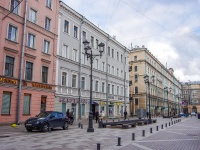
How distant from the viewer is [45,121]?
1705 centimetres

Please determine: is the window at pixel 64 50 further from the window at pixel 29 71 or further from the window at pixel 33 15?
the window at pixel 29 71

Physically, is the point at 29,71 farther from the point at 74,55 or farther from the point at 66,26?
the point at 66,26

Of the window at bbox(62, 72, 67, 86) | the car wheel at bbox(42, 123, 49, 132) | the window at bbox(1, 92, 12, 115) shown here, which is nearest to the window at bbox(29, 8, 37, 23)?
the window at bbox(62, 72, 67, 86)

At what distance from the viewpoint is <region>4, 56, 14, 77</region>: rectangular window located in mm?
21969

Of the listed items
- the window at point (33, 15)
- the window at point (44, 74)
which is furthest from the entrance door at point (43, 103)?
the window at point (33, 15)

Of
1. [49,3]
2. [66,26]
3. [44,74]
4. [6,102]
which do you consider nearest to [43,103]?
[44,74]

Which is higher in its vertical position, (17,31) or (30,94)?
(17,31)

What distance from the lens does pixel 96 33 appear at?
3850 cm

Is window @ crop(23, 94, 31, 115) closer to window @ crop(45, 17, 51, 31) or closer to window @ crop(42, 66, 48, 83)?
window @ crop(42, 66, 48, 83)

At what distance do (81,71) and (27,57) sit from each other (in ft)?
34.3

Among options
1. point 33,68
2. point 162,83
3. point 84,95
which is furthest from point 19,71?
point 162,83

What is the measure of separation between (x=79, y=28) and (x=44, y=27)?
25.6 feet

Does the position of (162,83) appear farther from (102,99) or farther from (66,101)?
(66,101)

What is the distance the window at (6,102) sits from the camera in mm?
21375
